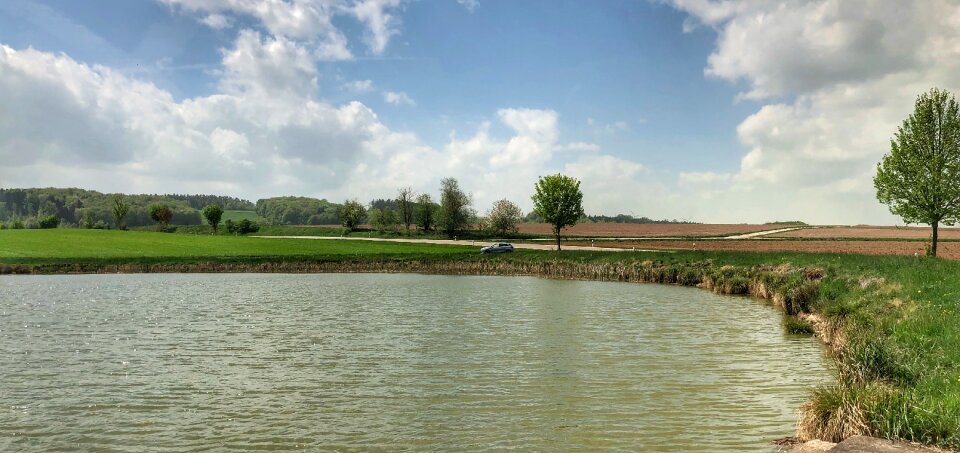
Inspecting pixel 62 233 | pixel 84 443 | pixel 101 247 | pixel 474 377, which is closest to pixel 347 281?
pixel 474 377

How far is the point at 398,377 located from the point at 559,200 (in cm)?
6281

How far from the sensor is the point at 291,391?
15.5 m

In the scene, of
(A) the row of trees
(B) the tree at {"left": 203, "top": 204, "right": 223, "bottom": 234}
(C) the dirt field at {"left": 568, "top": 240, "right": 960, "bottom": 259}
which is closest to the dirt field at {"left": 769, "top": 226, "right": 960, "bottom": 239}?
(C) the dirt field at {"left": 568, "top": 240, "right": 960, "bottom": 259}

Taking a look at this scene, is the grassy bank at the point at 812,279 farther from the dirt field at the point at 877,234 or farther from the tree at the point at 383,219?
the dirt field at the point at 877,234

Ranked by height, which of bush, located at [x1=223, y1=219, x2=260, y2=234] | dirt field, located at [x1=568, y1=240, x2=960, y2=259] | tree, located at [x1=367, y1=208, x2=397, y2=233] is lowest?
dirt field, located at [x1=568, y1=240, x2=960, y2=259]

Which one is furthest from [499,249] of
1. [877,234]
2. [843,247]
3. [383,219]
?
[877,234]

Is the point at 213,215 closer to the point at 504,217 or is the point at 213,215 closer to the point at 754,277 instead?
the point at 504,217

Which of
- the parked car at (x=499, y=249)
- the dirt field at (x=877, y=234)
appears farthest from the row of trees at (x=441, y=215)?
the dirt field at (x=877, y=234)

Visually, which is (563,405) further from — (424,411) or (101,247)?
(101,247)

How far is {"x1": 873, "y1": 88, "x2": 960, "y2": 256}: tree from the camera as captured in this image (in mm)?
46906

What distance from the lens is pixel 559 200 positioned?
256 ft

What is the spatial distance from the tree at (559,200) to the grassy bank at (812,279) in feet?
34.6

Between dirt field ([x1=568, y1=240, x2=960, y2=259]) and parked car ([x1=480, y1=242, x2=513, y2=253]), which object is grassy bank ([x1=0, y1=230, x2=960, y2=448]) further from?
dirt field ([x1=568, y1=240, x2=960, y2=259])

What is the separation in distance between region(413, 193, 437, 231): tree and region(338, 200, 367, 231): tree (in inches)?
537
